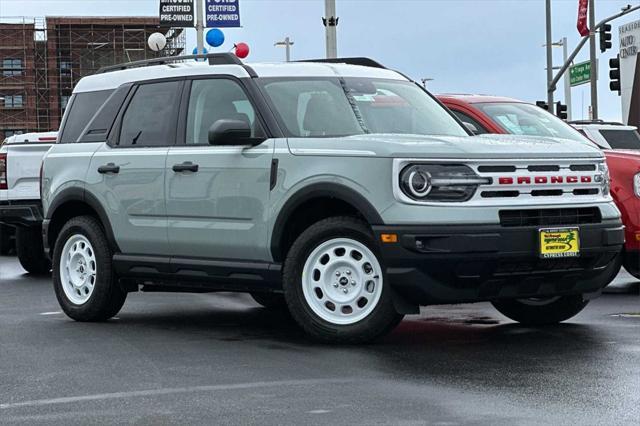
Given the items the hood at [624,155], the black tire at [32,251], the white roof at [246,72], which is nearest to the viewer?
the white roof at [246,72]

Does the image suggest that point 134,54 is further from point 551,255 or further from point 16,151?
point 551,255

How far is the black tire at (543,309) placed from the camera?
880cm

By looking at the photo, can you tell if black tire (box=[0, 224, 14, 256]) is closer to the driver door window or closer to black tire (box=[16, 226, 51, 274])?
black tire (box=[16, 226, 51, 274])

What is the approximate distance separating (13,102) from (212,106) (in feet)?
234

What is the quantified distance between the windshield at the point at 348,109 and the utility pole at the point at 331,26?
499 inches

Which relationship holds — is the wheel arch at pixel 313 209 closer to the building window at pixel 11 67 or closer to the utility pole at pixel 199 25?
the utility pole at pixel 199 25

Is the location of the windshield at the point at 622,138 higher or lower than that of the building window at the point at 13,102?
lower

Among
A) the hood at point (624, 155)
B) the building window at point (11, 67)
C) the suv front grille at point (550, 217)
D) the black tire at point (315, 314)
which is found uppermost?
the building window at point (11, 67)

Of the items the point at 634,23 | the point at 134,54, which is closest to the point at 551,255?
the point at 634,23

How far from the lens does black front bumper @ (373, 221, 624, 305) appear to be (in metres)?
7.30

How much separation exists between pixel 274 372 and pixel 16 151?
397 inches

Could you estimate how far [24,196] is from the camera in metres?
15.7

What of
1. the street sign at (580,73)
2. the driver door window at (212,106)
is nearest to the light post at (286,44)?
the street sign at (580,73)

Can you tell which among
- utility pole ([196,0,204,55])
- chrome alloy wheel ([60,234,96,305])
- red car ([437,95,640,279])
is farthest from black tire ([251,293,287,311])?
utility pole ([196,0,204,55])
